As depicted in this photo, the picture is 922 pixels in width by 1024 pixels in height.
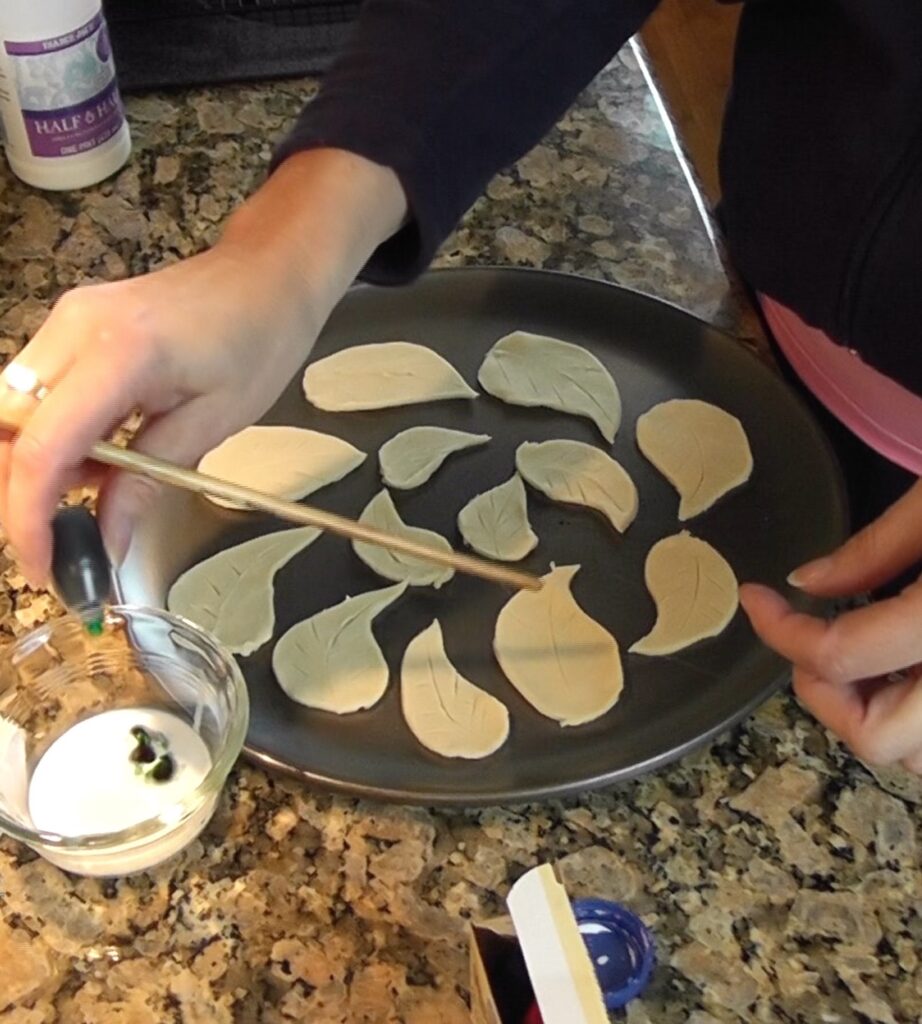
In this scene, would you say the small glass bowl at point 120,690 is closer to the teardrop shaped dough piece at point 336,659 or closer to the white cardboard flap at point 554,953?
the teardrop shaped dough piece at point 336,659

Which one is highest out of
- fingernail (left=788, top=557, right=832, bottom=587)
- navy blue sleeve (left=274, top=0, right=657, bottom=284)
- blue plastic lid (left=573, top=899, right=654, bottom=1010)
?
navy blue sleeve (left=274, top=0, right=657, bottom=284)

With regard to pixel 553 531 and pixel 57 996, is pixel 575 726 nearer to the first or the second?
pixel 553 531

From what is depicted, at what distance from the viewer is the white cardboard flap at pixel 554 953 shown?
0.41m

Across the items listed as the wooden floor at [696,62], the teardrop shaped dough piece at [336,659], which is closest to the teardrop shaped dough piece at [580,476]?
the teardrop shaped dough piece at [336,659]

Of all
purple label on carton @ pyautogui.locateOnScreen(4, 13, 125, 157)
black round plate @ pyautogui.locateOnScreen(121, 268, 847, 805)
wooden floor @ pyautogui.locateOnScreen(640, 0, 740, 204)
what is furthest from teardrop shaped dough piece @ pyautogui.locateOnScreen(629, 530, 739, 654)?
wooden floor @ pyautogui.locateOnScreen(640, 0, 740, 204)

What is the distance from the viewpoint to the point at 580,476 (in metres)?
0.75

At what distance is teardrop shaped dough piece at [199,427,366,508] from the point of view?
755mm

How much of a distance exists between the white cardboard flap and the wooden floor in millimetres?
923

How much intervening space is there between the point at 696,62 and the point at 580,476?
31.0 inches

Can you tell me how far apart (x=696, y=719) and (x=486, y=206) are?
48cm

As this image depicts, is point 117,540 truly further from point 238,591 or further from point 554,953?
point 554,953

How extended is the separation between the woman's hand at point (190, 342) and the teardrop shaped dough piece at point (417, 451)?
0.15 metres

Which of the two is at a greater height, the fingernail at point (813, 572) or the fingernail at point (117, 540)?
the fingernail at point (117, 540)

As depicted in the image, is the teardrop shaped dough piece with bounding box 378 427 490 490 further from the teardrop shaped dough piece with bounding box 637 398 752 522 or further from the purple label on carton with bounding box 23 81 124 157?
the purple label on carton with bounding box 23 81 124 157
